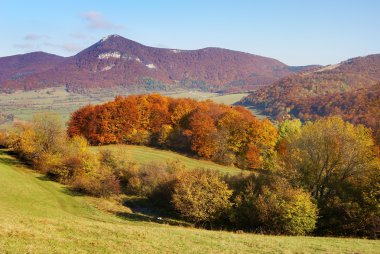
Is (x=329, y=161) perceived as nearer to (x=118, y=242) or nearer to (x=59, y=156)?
(x=118, y=242)

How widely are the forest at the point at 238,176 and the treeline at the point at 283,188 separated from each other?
0.37 ft

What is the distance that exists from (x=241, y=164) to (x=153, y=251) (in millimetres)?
66331

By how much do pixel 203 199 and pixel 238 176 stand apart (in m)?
8.22

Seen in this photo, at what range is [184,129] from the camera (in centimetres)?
9256

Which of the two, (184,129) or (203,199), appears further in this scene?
(184,129)

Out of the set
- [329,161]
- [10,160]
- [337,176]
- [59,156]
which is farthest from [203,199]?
[10,160]

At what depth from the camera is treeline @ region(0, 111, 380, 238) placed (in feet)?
117

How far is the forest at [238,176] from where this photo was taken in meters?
36.7

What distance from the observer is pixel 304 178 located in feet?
142

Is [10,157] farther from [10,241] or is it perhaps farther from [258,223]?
[10,241]

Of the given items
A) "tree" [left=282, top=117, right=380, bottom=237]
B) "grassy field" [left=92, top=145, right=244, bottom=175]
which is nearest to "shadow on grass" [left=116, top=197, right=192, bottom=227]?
"tree" [left=282, top=117, right=380, bottom=237]

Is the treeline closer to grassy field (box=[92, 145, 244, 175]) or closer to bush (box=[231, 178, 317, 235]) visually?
bush (box=[231, 178, 317, 235])

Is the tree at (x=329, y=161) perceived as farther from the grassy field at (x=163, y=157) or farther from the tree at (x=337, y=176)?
the grassy field at (x=163, y=157)

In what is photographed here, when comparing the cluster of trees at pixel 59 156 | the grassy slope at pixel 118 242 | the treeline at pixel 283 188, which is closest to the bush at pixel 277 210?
the treeline at pixel 283 188
